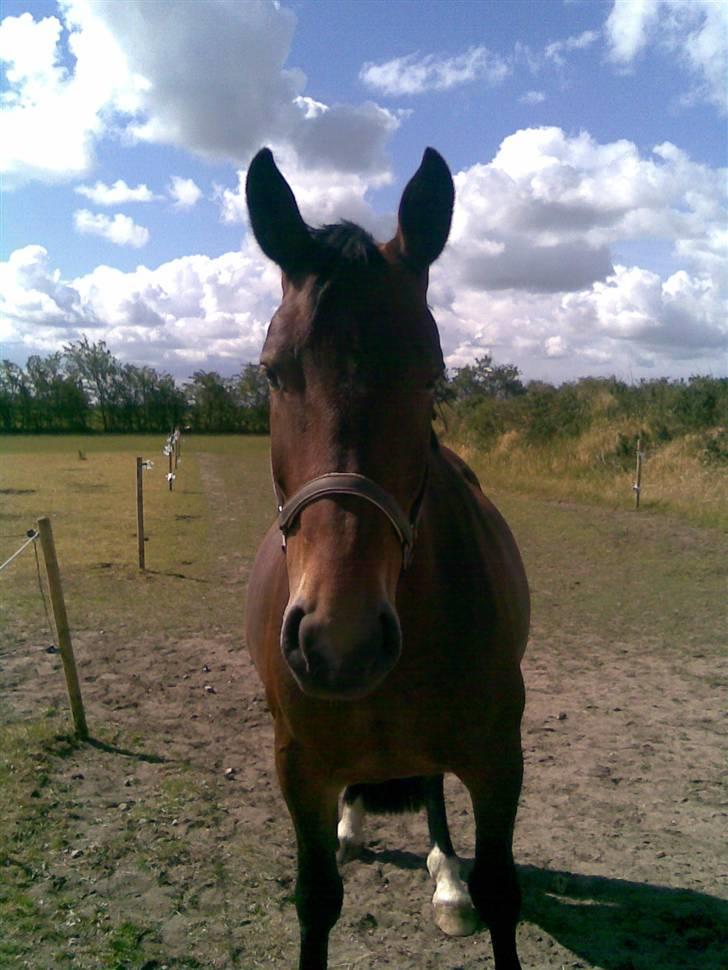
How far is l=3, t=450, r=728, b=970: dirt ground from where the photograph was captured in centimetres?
294

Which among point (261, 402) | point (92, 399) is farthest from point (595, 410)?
point (92, 399)

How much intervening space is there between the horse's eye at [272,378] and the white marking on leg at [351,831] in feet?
8.41

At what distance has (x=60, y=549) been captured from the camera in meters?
12.3

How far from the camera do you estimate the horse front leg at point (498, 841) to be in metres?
2.38

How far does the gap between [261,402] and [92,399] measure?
67.9 metres

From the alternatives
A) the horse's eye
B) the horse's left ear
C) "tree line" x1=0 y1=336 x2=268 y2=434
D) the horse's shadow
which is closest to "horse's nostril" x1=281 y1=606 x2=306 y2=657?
the horse's eye

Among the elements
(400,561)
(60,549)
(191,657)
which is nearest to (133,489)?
(60,549)

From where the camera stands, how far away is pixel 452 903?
10.1 ft

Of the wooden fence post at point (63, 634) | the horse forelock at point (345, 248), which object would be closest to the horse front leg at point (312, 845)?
the horse forelock at point (345, 248)

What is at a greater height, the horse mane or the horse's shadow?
the horse mane

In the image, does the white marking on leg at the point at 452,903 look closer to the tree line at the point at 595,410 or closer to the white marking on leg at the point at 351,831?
the white marking on leg at the point at 351,831

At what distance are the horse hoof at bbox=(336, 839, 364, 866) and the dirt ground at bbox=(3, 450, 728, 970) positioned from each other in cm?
A: 6

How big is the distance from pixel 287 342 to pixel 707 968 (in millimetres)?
3036

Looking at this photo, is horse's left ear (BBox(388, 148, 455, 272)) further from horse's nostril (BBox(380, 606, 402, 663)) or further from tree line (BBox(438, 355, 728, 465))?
tree line (BBox(438, 355, 728, 465))
